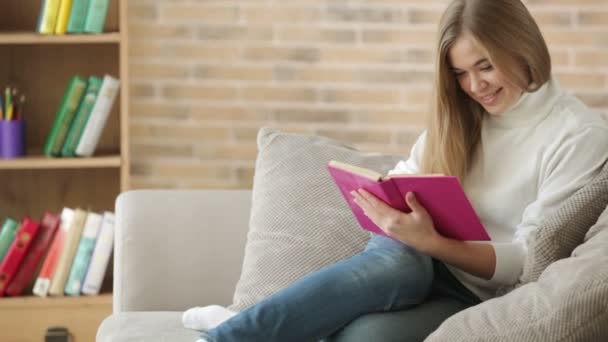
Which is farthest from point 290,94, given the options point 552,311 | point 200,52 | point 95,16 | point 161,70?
point 552,311

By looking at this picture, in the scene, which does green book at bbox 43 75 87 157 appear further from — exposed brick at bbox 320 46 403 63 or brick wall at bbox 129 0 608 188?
exposed brick at bbox 320 46 403 63

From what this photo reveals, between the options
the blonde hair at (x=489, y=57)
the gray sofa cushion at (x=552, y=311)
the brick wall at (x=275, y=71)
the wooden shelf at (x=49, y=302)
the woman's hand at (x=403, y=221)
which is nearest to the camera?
the gray sofa cushion at (x=552, y=311)

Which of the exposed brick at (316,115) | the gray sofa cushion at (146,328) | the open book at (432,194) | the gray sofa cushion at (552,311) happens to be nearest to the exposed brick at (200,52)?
the exposed brick at (316,115)

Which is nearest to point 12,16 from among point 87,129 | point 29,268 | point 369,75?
point 87,129

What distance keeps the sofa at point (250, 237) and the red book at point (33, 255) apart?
818 millimetres

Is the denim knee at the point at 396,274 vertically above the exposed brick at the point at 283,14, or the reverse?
the exposed brick at the point at 283,14

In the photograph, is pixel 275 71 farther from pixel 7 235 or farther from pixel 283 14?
pixel 7 235

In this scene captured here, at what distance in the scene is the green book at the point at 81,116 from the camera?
3539 millimetres

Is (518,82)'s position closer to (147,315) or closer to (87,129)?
(147,315)

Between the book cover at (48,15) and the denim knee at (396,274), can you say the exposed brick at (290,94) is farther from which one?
the denim knee at (396,274)

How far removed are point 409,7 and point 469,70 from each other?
146cm

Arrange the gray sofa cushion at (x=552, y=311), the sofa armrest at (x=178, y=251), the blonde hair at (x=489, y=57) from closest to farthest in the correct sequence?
the gray sofa cushion at (x=552, y=311) < the blonde hair at (x=489, y=57) < the sofa armrest at (x=178, y=251)

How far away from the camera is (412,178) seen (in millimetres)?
1992

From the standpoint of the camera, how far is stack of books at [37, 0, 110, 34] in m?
3.51
